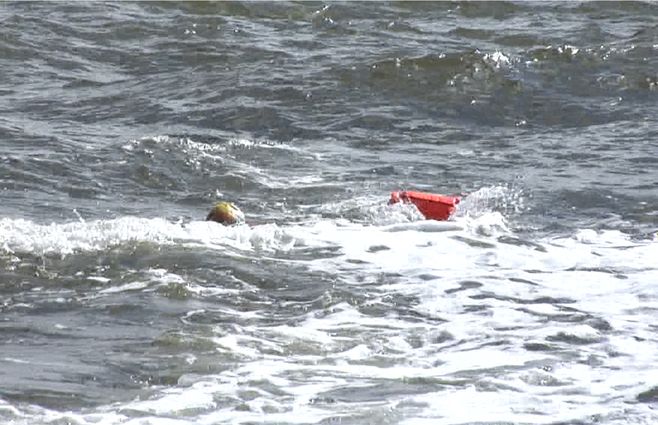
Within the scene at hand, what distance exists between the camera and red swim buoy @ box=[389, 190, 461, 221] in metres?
9.26

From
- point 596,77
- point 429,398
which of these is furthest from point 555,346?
point 596,77

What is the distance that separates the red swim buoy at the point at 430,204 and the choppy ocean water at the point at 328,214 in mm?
102

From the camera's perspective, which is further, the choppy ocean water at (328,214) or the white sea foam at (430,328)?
the choppy ocean water at (328,214)

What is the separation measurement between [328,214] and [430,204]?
0.69 meters

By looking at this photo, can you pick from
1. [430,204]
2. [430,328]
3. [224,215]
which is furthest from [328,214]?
[430,328]

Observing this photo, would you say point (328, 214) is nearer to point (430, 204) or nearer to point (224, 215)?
point (430, 204)

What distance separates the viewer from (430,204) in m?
9.27

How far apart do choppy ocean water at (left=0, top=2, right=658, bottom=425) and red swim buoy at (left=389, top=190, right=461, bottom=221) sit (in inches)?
4.0

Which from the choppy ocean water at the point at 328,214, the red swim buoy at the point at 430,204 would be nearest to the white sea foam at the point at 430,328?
the choppy ocean water at the point at 328,214

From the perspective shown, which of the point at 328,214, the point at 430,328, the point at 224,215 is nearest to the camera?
the point at 430,328

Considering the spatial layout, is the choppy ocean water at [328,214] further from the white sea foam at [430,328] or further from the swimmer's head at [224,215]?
the swimmer's head at [224,215]

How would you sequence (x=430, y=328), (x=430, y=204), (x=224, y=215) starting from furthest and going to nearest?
(x=430, y=204)
(x=224, y=215)
(x=430, y=328)

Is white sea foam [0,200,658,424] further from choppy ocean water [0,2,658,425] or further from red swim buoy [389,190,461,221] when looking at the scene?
red swim buoy [389,190,461,221]

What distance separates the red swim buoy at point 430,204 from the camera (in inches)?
364
